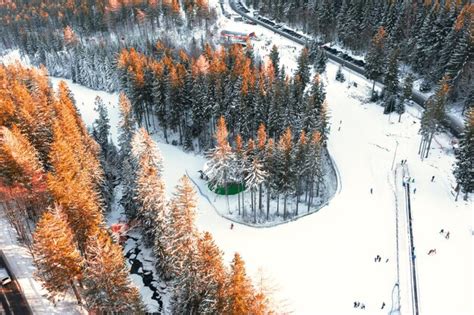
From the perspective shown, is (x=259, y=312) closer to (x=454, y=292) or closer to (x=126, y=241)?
(x=454, y=292)

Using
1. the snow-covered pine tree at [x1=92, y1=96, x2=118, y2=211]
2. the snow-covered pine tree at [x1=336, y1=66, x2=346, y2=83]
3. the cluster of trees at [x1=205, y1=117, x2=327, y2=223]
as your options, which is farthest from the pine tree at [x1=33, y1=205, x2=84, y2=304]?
the snow-covered pine tree at [x1=336, y1=66, x2=346, y2=83]

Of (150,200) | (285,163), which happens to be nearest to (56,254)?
(150,200)

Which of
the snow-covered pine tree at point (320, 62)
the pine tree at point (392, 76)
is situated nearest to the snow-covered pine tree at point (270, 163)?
the pine tree at point (392, 76)

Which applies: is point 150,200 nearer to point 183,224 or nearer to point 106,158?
point 183,224

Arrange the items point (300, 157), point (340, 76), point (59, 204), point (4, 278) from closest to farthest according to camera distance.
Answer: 1. point (59, 204)
2. point (4, 278)
3. point (300, 157)
4. point (340, 76)

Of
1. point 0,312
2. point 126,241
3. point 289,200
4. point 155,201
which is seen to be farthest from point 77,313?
point 289,200

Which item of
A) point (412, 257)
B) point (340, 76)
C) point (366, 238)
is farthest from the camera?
point (340, 76)
